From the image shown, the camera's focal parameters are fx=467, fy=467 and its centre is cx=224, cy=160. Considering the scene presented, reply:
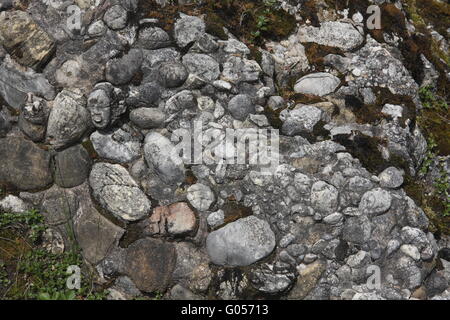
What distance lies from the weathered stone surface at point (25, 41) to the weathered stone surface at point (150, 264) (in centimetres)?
256

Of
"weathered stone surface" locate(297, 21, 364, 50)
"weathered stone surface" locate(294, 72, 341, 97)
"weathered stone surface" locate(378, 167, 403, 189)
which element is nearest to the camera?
"weathered stone surface" locate(378, 167, 403, 189)

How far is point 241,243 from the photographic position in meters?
5.16

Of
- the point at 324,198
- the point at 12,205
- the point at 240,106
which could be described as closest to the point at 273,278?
the point at 324,198

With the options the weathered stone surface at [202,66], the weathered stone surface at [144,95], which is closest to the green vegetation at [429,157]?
the weathered stone surface at [202,66]

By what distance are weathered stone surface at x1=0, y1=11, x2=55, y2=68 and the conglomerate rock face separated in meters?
0.01

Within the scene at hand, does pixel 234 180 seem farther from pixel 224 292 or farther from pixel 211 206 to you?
pixel 224 292

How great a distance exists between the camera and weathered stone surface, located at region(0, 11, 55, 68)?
5.65 metres

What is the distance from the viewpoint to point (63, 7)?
19.4 ft

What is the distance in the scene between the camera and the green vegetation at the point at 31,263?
16.8ft

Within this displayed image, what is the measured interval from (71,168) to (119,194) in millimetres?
689

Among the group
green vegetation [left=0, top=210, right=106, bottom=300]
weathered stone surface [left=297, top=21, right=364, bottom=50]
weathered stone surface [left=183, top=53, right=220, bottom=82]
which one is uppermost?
weathered stone surface [left=297, top=21, right=364, bottom=50]

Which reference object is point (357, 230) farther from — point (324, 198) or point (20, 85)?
point (20, 85)

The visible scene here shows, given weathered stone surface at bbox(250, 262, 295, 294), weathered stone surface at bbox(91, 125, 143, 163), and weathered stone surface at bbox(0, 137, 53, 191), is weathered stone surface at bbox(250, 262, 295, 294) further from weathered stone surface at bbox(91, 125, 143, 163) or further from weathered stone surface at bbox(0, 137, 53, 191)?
weathered stone surface at bbox(0, 137, 53, 191)

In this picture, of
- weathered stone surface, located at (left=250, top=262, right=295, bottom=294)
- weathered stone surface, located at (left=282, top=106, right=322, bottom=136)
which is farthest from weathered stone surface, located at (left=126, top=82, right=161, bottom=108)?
weathered stone surface, located at (left=250, top=262, right=295, bottom=294)
